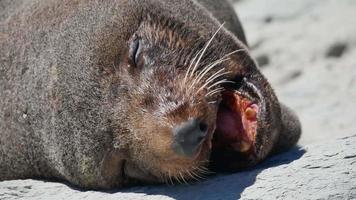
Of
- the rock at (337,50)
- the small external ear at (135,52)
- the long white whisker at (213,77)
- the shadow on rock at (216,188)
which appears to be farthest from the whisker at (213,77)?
the rock at (337,50)

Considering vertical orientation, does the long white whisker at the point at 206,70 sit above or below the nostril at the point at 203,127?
above

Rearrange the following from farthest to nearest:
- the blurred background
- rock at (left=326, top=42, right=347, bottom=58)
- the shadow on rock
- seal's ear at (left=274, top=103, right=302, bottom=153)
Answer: rock at (left=326, top=42, right=347, bottom=58) < the blurred background < seal's ear at (left=274, top=103, right=302, bottom=153) < the shadow on rock

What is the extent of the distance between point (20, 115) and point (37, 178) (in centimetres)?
41

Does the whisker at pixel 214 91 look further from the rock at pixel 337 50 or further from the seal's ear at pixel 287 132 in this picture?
the rock at pixel 337 50

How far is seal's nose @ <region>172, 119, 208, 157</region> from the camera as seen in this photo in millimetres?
5141

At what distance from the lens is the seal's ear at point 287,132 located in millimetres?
6381

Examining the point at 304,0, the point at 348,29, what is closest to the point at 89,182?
the point at 348,29

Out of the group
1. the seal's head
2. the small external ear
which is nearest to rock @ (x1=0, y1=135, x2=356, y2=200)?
the seal's head

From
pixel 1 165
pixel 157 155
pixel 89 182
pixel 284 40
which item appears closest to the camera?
pixel 157 155

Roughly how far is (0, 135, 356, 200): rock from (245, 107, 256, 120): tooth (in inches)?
11.1

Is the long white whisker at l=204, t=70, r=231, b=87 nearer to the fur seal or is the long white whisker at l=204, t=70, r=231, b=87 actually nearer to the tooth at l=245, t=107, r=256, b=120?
the fur seal

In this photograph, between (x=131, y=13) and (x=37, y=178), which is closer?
(x=131, y=13)

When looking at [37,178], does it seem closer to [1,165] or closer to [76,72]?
[1,165]

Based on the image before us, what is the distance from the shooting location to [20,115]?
6410 mm
